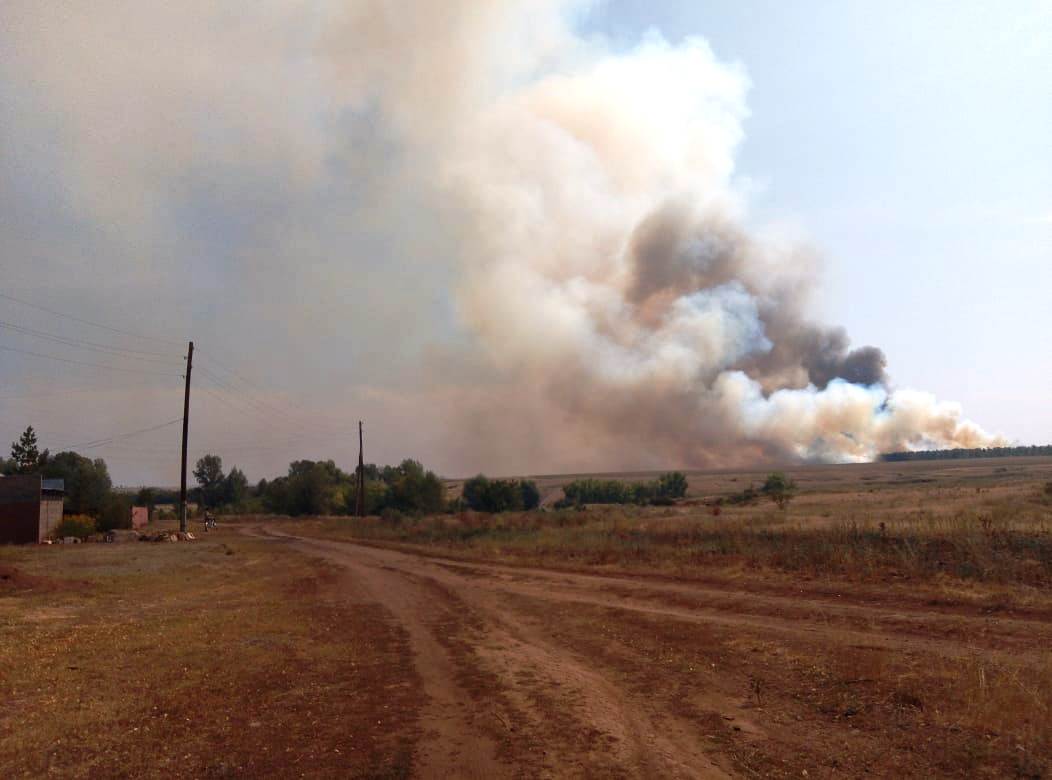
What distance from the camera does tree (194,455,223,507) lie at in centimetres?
13350

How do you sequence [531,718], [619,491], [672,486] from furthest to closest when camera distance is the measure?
[672,486]
[619,491]
[531,718]

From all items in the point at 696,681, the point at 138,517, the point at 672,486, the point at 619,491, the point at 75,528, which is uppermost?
the point at 672,486

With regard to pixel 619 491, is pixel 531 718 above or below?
below

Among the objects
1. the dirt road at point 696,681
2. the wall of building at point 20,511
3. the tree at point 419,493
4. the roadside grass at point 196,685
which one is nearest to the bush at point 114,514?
the wall of building at point 20,511

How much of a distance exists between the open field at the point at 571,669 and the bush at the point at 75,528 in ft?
86.9

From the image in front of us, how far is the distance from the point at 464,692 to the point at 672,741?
3.03 m

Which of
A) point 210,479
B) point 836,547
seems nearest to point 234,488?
point 210,479

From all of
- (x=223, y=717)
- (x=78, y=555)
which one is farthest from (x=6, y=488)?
→ (x=223, y=717)

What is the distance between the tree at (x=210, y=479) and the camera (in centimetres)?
13350

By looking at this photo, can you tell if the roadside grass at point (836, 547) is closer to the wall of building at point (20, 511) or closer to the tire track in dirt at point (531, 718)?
the tire track in dirt at point (531, 718)

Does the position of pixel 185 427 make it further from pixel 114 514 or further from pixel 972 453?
pixel 972 453

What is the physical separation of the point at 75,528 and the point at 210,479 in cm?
9521

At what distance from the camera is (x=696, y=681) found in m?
9.56

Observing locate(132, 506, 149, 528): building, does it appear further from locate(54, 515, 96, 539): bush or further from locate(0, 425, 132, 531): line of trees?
locate(54, 515, 96, 539): bush
